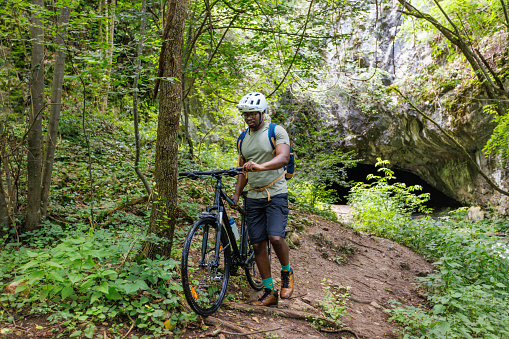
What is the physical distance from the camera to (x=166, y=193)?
2881mm

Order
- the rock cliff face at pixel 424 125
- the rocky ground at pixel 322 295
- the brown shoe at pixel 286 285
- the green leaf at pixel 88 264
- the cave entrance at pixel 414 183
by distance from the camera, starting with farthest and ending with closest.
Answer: the cave entrance at pixel 414 183 < the rock cliff face at pixel 424 125 < the brown shoe at pixel 286 285 < the rocky ground at pixel 322 295 < the green leaf at pixel 88 264

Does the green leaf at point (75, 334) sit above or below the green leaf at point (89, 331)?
below

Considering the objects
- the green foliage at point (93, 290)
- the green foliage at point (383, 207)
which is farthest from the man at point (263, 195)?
the green foliage at point (383, 207)

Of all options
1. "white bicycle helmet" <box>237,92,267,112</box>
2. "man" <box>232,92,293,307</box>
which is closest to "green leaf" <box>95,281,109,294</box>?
"man" <box>232,92,293,307</box>

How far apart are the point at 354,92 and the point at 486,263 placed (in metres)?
11.3

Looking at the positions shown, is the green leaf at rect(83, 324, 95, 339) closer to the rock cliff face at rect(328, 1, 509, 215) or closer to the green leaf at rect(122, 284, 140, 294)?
the green leaf at rect(122, 284, 140, 294)

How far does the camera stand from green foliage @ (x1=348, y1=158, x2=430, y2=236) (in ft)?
29.4

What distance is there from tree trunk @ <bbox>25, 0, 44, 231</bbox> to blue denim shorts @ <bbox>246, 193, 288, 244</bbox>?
2.51m

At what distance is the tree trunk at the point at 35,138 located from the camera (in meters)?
3.60

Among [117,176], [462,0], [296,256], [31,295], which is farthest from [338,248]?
[462,0]

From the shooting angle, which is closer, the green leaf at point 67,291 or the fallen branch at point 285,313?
the green leaf at point 67,291

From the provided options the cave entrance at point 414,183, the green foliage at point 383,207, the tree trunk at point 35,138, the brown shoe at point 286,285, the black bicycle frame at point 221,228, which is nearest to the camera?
the black bicycle frame at point 221,228

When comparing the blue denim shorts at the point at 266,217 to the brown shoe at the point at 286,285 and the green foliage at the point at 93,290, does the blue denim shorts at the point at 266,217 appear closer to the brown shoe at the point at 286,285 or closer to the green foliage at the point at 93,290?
the brown shoe at the point at 286,285

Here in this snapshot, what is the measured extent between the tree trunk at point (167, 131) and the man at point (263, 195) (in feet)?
2.17
